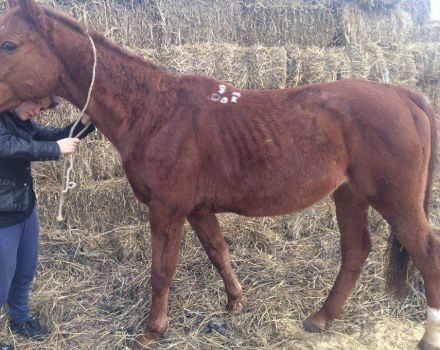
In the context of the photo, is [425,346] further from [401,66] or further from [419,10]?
[419,10]

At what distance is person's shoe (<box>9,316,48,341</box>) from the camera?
278 centimetres

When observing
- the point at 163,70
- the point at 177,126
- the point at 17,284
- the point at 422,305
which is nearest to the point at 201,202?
the point at 177,126

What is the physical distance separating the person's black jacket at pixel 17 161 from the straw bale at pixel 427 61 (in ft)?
17.8

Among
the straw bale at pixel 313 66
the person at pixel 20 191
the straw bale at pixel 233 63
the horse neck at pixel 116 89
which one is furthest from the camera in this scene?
the straw bale at pixel 313 66

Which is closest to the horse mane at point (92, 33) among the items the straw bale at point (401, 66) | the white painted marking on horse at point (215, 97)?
the white painted marking on horse at point (215, 97)

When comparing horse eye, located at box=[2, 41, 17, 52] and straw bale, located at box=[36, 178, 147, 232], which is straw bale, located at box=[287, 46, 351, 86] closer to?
straw bale, located at box=[36, 178, 147, 232]

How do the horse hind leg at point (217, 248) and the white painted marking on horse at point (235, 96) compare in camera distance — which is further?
the horse hind leg at point (217, 248)

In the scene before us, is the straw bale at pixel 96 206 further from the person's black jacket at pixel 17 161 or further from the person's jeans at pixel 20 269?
the person's black jacket at pixel 17 161

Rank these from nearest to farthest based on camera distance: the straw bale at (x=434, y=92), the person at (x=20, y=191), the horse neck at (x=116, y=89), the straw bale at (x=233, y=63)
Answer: the person at (x=20, y=191) → the horse neck at (x=116, y=89) → the straw bale at (x=233, y=63) → the straw bale at (x=434, y=92)

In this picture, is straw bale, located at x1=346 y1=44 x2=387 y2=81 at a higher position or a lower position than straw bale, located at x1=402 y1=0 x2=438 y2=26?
lower

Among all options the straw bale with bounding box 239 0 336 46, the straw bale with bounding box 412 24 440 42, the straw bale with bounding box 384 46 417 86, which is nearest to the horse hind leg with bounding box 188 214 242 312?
the straw bale with bounding box 239 0 336 46

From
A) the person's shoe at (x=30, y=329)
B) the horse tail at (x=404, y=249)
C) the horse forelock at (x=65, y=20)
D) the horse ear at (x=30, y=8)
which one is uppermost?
the horse ear at (x=30, y=8)

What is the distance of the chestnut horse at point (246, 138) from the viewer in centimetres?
234

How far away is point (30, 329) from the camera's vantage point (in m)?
2.81
